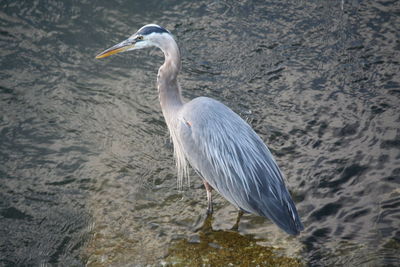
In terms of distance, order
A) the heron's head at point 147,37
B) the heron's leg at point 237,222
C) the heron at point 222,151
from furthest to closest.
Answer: the heron's head at point 147,37 < the heron's leg at point 237,222 < the heron at point 222,151

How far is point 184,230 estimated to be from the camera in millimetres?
4914

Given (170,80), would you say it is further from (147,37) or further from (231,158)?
(231,158)

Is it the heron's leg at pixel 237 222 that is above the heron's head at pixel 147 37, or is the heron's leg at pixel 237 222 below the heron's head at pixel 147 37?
below

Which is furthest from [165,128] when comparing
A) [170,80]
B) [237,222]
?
[237,222]

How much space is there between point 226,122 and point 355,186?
53.8 inches

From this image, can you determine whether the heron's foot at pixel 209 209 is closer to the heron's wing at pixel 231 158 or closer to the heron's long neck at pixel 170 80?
the heron's wing at pixel 231 158

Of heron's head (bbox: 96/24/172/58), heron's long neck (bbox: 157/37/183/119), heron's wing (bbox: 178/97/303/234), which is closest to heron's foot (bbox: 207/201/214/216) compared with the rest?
heron's wing (bbox: 178/97/303/234)

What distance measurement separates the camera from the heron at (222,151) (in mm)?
4682

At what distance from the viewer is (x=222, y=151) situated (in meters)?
5.01

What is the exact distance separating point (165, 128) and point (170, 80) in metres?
0.98

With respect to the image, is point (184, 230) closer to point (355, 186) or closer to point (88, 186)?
point (88, 186)

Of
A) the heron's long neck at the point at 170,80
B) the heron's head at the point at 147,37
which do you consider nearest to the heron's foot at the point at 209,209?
the heron's long neck at the point at 170,80

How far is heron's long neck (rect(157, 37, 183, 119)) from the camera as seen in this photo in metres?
5.27

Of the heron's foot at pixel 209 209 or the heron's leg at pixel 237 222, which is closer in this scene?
the heron's leg at pixel 237 222
